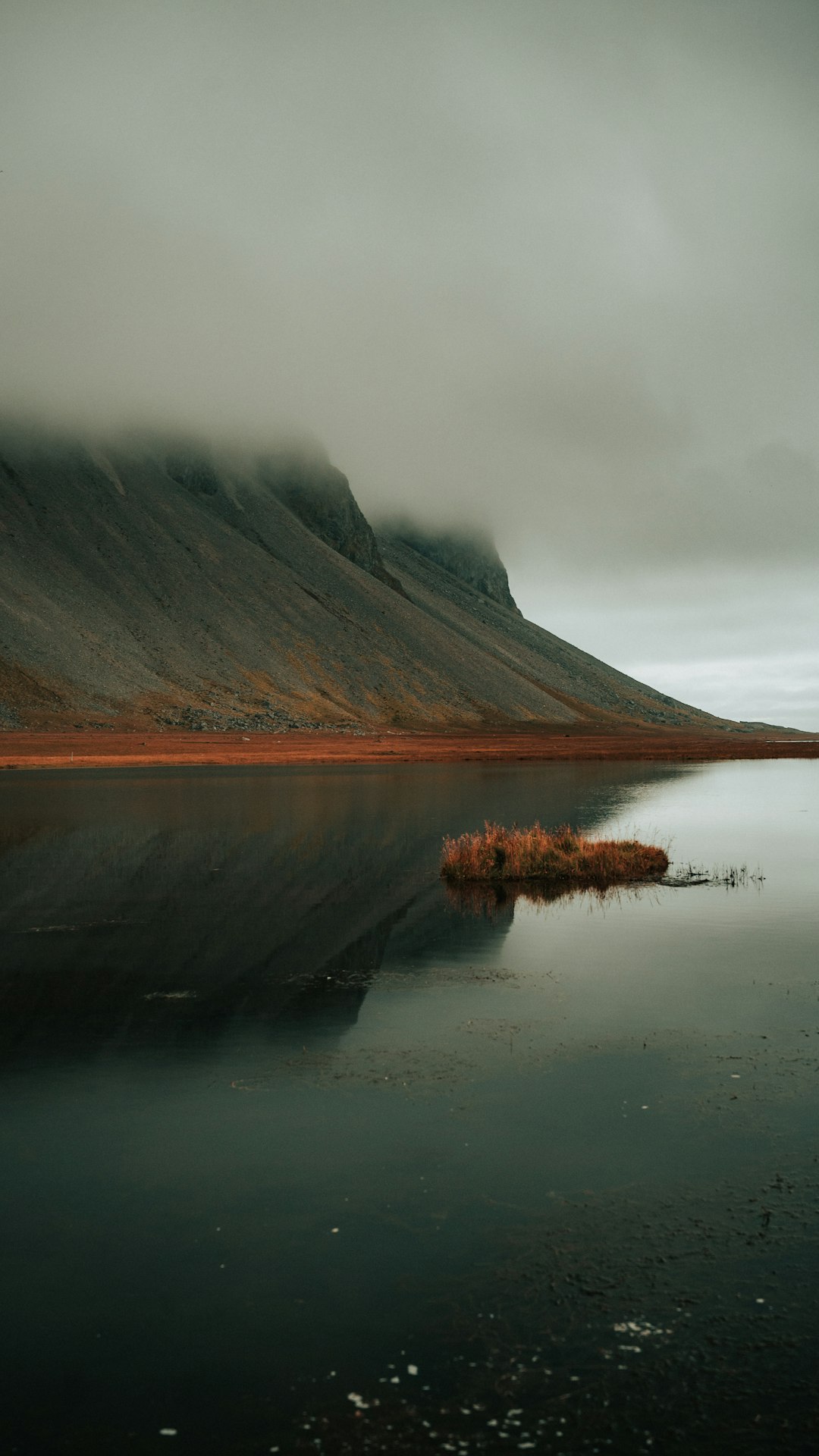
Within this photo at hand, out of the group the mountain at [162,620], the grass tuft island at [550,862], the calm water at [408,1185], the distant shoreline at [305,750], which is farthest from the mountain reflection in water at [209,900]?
the mountain at [162,620]

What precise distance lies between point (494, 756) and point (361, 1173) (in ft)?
329

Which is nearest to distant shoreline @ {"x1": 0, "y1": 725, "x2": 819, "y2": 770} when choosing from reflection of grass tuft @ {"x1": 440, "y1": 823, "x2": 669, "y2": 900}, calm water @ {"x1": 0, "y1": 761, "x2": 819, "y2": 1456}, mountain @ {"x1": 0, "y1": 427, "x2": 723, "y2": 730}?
mountain @ {"x1": 0, "y1": 427, "x2": 723, "y2": 730}

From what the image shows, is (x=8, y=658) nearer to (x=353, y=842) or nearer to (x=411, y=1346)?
(x=353, y=842)

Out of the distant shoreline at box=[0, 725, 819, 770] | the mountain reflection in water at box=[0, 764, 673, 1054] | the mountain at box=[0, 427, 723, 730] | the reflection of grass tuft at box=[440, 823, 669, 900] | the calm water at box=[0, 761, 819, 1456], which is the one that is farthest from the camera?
the mountain at box=[0, 427, 723, 730]

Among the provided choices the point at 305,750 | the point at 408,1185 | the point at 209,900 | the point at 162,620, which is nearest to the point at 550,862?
the point at 209,900

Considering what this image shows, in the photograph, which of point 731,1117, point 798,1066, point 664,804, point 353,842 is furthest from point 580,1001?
point 664,804

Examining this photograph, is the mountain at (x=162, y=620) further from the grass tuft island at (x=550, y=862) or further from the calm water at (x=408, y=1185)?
the calm water at (x=408, y=1185)

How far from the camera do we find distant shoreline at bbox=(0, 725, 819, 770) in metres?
91.4

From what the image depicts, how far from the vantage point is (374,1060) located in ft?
42.5

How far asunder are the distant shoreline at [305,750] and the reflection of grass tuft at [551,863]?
59.5 m

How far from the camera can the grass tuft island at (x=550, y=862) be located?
29.0 meters

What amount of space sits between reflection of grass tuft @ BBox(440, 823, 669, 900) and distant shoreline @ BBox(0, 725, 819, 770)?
195ft

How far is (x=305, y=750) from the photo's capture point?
10831cm

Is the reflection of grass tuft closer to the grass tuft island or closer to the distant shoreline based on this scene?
the grass tuft island
